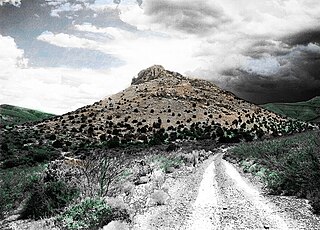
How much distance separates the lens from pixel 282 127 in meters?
88.7

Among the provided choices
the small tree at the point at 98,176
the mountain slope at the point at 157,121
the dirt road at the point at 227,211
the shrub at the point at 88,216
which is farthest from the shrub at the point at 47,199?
the mountain slope at the point at 157,121

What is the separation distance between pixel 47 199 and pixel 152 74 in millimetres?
99343

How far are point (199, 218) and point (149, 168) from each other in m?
12.1

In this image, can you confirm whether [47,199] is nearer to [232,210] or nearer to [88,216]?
[88,216]

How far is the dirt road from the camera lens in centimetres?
1116

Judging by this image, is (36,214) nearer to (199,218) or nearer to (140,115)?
(199,218)

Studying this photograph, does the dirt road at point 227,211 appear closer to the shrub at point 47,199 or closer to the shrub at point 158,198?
the shrub at point 158,198

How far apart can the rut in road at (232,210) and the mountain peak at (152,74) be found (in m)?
89.1

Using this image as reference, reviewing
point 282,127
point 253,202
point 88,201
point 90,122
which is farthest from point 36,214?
point 282,127

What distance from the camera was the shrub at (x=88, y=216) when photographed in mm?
10202

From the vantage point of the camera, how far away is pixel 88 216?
35.0 feet

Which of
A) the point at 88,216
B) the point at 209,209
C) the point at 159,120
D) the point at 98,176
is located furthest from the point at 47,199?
the point at 159,120

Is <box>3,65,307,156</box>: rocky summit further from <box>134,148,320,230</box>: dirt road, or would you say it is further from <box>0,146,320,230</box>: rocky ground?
<box>134,148,320,230</box>: dirt road

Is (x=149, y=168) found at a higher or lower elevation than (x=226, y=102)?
lower
